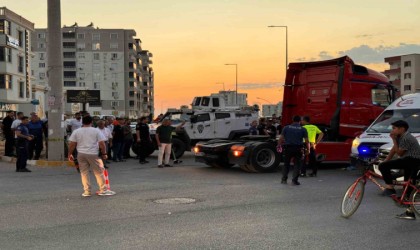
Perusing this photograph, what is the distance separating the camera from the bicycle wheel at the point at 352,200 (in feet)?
24.1

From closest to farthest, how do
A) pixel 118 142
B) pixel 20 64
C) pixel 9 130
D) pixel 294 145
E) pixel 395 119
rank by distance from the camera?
1. pixel 294 145
2. pixel 395 119
3. pixel 118 142
4. pixel 9 130
5. pixel 20 64

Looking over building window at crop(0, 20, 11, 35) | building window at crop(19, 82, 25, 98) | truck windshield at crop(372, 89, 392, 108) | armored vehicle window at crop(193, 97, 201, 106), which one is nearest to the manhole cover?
truck windshield at crop(372, 89, 392, 108)

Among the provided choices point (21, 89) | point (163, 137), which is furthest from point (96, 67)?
point (163, 137)

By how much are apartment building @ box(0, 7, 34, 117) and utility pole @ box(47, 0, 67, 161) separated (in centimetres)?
3784

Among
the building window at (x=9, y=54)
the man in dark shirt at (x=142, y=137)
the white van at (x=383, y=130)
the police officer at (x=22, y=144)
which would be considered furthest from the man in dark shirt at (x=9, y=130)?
the building window at (x=9, y=54)

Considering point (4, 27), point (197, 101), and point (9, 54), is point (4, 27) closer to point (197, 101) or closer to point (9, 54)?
point (9, 54)

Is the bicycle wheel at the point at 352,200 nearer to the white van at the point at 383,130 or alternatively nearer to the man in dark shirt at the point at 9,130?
the white van at the point at 383,130

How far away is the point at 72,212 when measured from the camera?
7.83 meters

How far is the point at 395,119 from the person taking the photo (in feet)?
39.0

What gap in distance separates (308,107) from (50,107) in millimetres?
8964

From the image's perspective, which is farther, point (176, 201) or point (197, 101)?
point (197, 101)

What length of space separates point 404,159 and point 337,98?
25.1ft

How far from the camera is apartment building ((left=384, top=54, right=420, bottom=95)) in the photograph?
310 feet

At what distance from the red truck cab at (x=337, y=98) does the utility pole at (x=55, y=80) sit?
7900 mm
